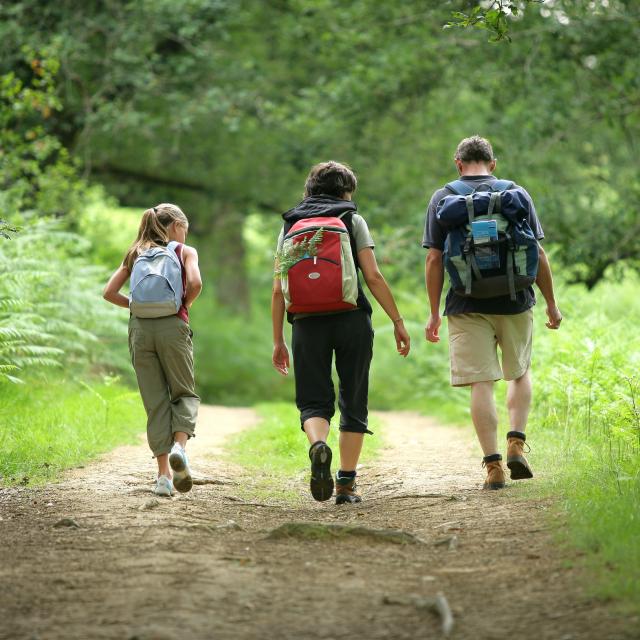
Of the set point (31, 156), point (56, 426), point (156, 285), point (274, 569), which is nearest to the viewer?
point (274, 569)

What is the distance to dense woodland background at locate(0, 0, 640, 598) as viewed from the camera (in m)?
9.10

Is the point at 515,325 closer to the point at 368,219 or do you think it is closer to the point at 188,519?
the point at 188,519

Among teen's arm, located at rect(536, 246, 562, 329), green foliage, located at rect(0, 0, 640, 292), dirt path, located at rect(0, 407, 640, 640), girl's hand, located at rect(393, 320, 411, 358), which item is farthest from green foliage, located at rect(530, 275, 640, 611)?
green foliage, located at rect(0, 0, 640, 292)

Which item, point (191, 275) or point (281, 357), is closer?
point (191, 275)

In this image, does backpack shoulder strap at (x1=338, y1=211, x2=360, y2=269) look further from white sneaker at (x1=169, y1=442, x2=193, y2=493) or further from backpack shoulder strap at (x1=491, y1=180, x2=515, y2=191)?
white sneaker at (x1=169, y1=442, x2=193, y2=493)

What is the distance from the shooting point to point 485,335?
248 inches

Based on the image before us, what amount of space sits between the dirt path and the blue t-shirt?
1136 mm

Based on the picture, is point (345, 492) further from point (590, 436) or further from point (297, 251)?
point (590, 436)

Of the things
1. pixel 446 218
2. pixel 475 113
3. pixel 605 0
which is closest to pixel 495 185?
pixel 446 218

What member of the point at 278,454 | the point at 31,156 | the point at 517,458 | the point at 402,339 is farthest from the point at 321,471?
the point at 31,156

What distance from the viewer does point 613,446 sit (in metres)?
7.20

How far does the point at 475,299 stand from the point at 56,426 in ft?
13.3

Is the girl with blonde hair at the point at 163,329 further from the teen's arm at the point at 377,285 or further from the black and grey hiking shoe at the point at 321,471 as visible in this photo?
the teen's arm at the point at 377,285

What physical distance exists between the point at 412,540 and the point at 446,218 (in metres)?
2.09
